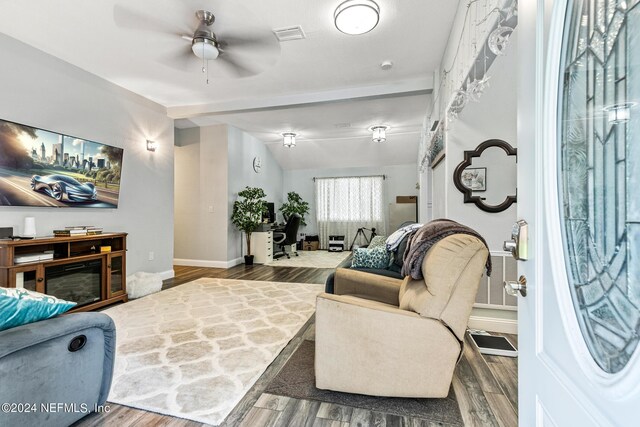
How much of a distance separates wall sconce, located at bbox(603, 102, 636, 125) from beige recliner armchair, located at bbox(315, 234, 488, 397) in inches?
41.5

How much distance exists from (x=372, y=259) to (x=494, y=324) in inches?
49.0

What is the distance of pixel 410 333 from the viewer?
4.90 feet

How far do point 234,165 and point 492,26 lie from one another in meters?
4.99

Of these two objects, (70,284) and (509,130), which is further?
(70,284)

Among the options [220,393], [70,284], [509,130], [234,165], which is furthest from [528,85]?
[234,165]

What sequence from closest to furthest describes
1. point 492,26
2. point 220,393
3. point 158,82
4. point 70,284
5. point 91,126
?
1. point 492,26
2. point 220,393
3. point 70,284
4. point 91,126
5. point 158,82

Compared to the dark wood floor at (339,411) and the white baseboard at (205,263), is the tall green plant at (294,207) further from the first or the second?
the dark wood floor at (339,411)

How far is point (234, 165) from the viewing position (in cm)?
575

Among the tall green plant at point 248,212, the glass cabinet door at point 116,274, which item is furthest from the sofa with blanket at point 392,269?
the tall green plant at point 248,212

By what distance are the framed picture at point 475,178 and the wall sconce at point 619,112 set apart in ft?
7.90

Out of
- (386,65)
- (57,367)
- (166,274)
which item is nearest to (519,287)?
(57,367)

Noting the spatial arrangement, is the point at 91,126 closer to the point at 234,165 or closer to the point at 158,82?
the point at 158,82

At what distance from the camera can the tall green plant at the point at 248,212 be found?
18.3ft

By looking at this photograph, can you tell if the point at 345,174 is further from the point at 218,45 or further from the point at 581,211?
the point at 581,211
